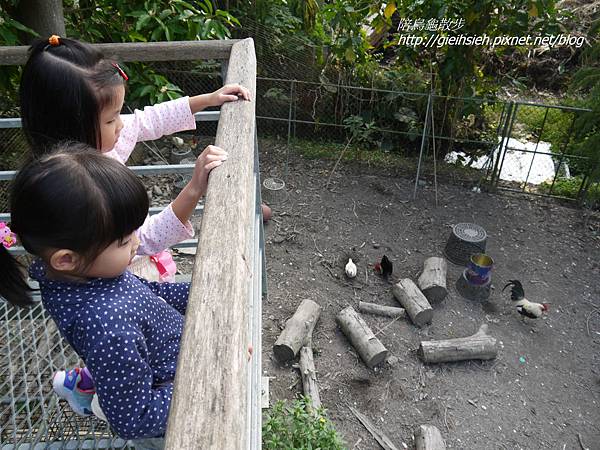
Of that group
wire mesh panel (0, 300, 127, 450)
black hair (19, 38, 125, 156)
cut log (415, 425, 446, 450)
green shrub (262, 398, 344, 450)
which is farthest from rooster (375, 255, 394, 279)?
black hair (19, 38, 125, 156)

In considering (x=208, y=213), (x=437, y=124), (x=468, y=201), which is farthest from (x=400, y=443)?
(x=437, y=124)

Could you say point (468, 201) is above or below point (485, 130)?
below

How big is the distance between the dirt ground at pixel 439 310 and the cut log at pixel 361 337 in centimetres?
8

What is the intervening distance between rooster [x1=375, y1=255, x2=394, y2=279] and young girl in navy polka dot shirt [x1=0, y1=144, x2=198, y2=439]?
3197 mm

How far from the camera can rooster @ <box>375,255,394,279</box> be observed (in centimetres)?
410

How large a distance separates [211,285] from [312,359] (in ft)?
8.64

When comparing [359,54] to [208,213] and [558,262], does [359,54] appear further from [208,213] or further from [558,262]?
[208,213]

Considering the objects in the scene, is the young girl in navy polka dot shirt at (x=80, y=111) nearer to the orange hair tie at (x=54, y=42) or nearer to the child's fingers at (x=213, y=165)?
the orange hair tie at (x=54, y=42)

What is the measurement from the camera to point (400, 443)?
2885 mm

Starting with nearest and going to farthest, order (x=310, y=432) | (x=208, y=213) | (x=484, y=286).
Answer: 1. (x=208, y=213)
2. (x=310, y=432)
3. (x=484, y=286)

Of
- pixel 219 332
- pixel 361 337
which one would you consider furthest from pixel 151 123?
pixel 361 337

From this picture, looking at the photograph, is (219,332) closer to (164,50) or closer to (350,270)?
(164,50)

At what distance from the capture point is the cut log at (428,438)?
2762mm

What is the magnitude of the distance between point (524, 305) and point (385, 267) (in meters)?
1.13
